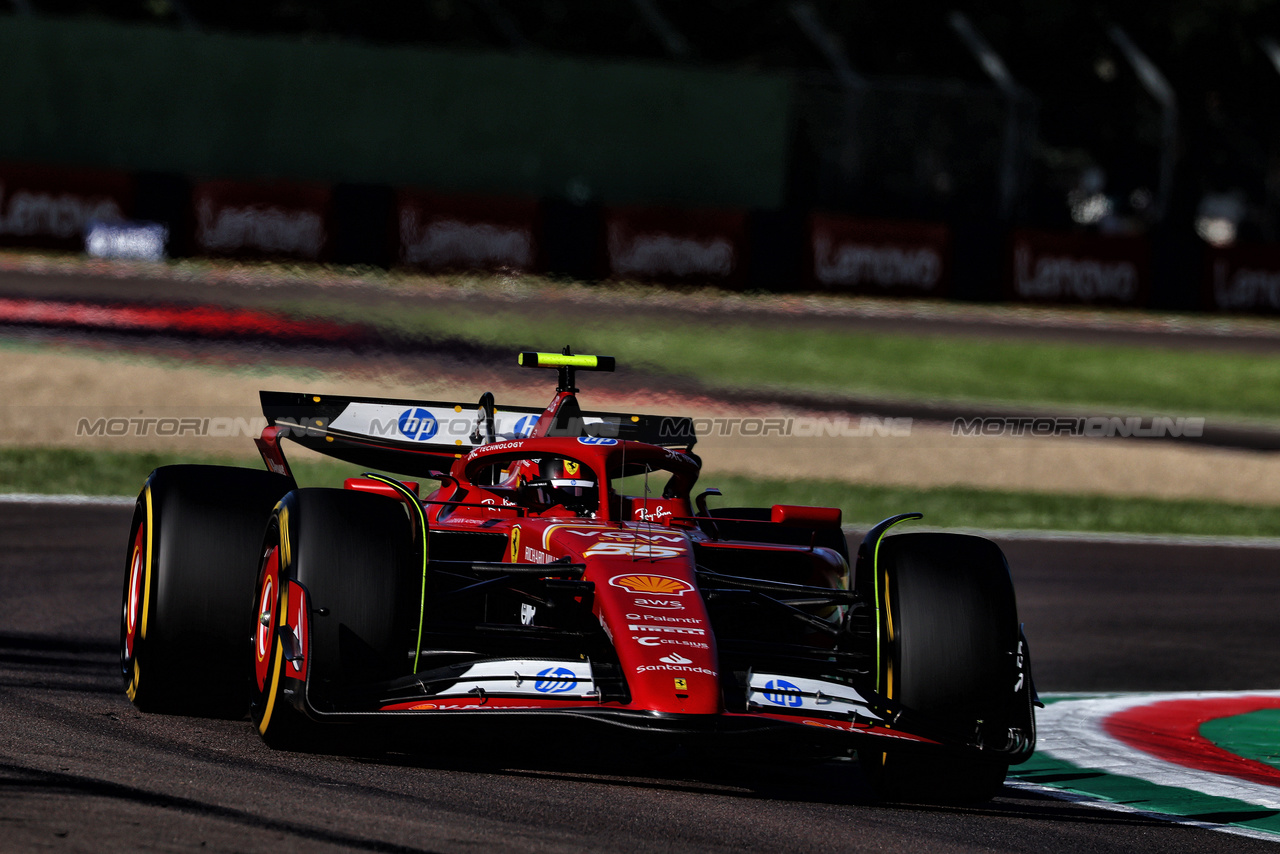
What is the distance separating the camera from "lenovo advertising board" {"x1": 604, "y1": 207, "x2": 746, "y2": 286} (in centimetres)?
2550

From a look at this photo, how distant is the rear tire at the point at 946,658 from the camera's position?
5711 mm

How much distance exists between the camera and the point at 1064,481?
17.2 meters

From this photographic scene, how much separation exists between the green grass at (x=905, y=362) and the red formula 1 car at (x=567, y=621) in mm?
12548

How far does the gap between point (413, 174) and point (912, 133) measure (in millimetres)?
7889

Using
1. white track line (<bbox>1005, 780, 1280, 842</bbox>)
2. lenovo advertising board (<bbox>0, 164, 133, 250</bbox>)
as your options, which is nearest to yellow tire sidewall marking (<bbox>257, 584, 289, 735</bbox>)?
white track line (<bbox>1005, 780, 1280, 842</bbox>)

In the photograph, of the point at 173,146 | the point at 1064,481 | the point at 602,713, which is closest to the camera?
the point at 602,713

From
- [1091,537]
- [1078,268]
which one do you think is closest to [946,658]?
[1091,537]

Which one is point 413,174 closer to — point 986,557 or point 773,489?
point 773,489

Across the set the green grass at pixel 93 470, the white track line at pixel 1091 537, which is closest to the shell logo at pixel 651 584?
the white track line at pixel 1091 537

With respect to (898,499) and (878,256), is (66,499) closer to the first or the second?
(898,499)

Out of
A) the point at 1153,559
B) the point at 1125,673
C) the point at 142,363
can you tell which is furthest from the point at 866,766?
the point at 142,363

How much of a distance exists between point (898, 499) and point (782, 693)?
1006 cm

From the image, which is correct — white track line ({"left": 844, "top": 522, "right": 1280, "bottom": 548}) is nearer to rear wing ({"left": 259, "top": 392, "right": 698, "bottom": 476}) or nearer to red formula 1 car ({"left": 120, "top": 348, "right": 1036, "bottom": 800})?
rear wing ({"left": 259, "top": 392, "right": 698, "bottom": 476})

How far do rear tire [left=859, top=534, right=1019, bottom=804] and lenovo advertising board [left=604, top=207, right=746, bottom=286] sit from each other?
19585mm
